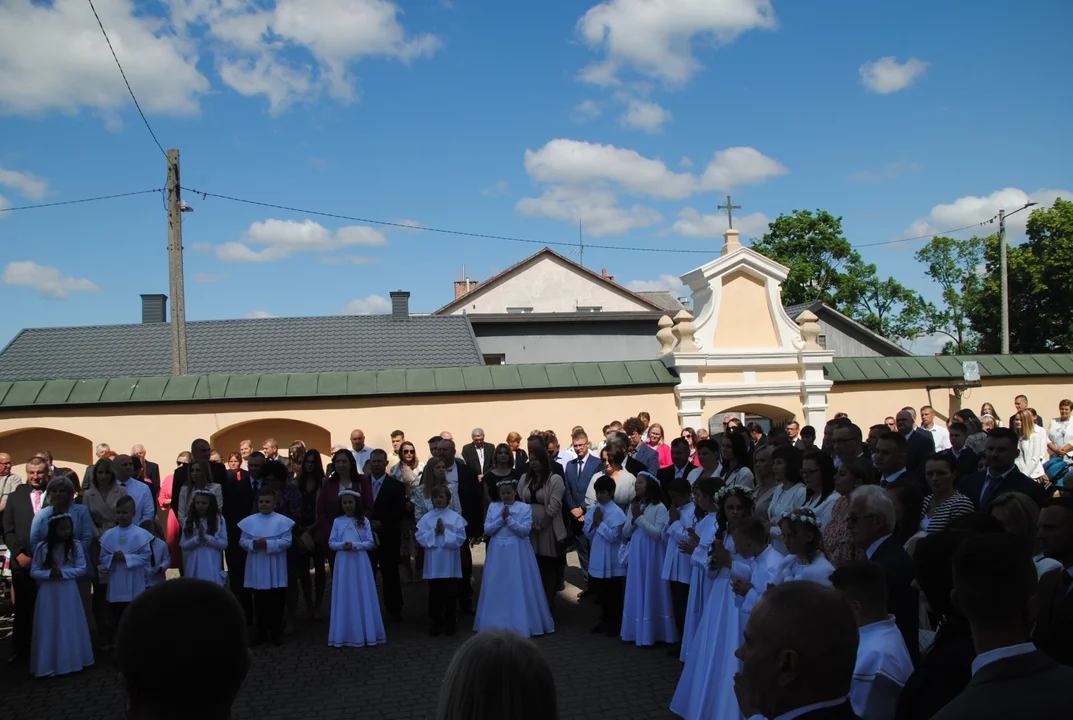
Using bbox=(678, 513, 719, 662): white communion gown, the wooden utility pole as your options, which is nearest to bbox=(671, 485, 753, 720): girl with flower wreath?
bbox=(678, 513, 719, 662): white communion gown

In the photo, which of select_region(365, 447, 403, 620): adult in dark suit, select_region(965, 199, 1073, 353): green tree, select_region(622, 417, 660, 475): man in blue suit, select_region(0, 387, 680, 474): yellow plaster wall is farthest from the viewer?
select_region(965, 199, 1073, 353): green tree

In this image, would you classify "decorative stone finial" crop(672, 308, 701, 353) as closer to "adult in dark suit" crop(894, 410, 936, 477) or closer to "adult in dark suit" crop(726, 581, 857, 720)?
"adult in dark suit" crop(894, 410, 936, 477)

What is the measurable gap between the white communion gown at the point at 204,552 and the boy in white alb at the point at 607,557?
369 centimetres

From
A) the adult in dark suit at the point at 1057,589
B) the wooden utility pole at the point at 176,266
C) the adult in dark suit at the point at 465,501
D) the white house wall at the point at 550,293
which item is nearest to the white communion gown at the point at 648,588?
the adult in dark suit at the point at 465,501

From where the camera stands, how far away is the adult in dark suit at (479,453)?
12.5 m

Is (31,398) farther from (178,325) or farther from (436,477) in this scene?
(436,477)

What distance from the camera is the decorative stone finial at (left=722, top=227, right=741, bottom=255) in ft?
51.6

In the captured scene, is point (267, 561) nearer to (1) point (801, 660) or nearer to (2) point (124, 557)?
(2) point (124, 557)

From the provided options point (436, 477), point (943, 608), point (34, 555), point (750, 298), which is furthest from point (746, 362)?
point (943, 608)

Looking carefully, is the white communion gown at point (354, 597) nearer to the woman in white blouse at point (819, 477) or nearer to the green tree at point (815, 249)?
the woman in white blouse at point (819, 477)

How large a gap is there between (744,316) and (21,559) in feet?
37.7

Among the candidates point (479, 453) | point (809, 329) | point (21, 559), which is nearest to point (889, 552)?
point (21, 559)

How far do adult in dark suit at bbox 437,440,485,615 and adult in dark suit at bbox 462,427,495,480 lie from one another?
2139mm

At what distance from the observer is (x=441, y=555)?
28.4 feet
